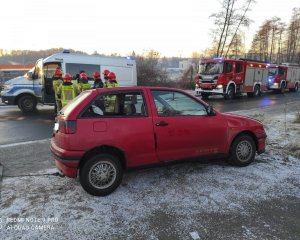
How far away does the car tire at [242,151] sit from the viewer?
553 cm

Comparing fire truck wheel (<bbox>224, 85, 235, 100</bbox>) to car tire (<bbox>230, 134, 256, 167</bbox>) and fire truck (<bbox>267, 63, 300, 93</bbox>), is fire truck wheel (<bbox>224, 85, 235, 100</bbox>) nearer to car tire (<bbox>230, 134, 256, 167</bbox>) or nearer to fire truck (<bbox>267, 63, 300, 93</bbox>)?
fire truck (<bbox>267, 63, 300, 93</bbox>)

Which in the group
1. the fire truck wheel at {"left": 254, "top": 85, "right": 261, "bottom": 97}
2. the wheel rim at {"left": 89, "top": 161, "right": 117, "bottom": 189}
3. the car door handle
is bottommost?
the fire truck wheel at {"left": 254, "top": 85, "right": 261, "bottom": 97}

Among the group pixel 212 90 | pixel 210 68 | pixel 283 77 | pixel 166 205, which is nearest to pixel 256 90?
pixel 212 90

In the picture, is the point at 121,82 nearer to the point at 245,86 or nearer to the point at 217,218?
the point at 245,86

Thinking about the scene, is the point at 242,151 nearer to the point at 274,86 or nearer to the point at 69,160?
the point at 69,160

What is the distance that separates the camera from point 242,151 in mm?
5625

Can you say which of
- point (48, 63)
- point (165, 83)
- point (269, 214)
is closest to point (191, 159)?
point (269, 214)

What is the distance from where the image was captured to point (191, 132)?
498 centimetres

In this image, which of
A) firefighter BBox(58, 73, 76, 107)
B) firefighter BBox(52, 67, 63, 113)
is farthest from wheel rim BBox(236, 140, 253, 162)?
firefighter BBox(52, 67, 63, 113)

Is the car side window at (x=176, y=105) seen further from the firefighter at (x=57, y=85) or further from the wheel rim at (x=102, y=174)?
the firefighter at (x=57, y=85)

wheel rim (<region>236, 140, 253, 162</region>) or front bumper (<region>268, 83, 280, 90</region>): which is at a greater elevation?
wheel rim (<region>236, 140, 253, 162</region>)

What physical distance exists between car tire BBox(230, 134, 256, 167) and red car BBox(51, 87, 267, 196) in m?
0.16

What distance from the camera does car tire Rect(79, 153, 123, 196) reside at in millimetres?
4285

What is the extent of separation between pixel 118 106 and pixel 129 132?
442 millimetres
